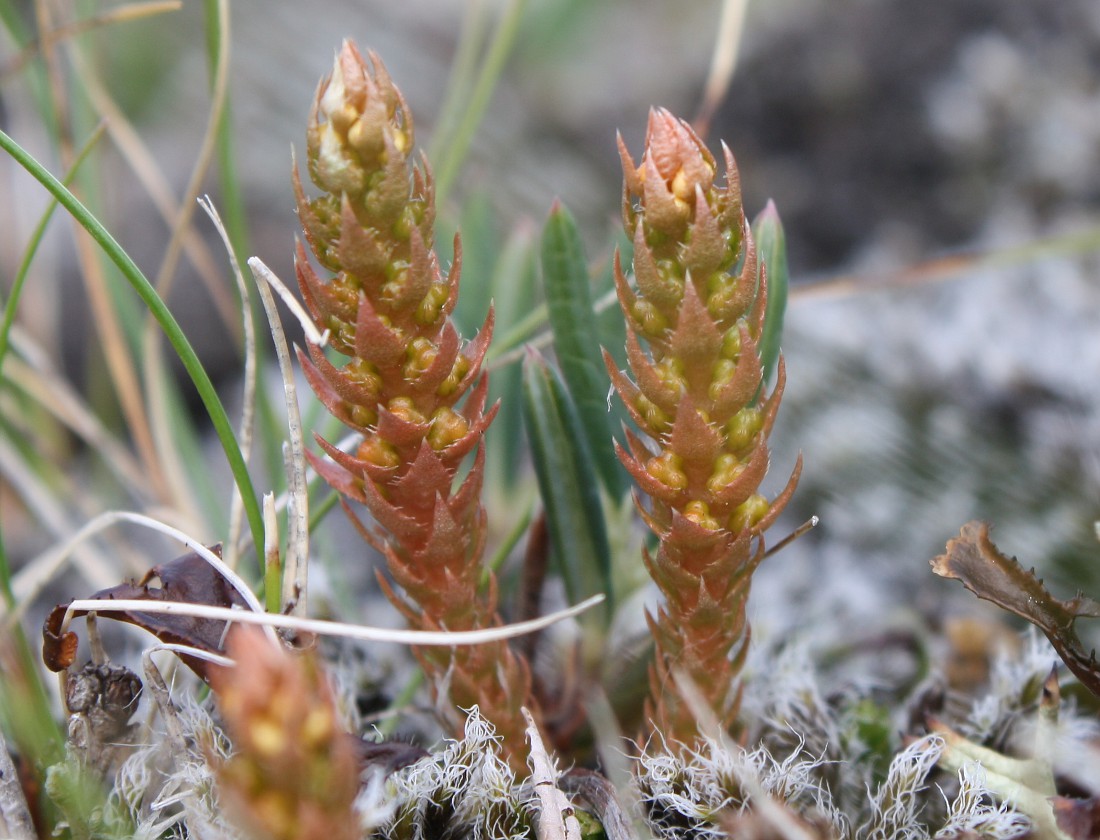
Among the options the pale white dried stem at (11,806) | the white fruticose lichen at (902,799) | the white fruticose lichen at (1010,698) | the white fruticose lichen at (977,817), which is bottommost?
the white fruticose lichen at (1010,698)

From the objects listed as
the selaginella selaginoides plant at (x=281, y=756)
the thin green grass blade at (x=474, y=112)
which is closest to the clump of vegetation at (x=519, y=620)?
the selaginella selaginoides plant at (x=281, y=756)

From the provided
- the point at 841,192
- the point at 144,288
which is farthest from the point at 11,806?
the point at 841,192

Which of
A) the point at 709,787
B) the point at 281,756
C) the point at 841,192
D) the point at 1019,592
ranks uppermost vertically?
the point at 281,756

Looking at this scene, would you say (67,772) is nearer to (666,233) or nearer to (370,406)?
(370,406)

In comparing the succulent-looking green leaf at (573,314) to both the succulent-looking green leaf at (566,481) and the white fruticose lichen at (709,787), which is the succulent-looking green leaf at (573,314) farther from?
the white fruticose lichen at (709,787)

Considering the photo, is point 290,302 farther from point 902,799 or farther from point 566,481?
point 902,799

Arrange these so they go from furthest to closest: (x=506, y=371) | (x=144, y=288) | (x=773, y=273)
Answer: (x=506, y=371) → (x=773, y=273) → (x=144, y=288)

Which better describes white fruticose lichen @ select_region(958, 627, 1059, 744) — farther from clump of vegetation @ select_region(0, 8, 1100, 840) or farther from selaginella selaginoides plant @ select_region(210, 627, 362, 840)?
selaginella selaginoides plant @ select_region(210, 627, 362, 840)
